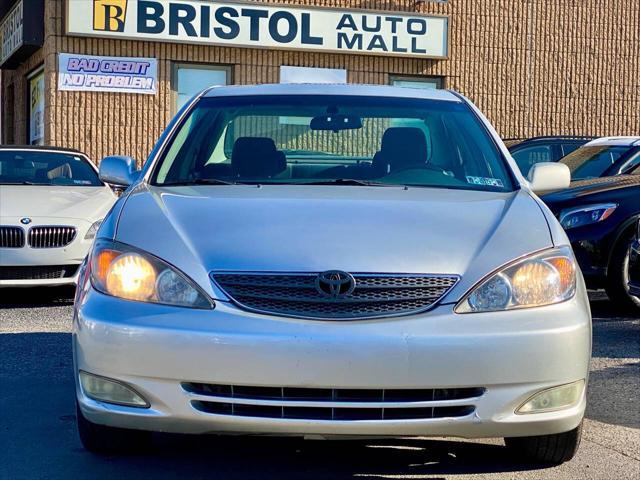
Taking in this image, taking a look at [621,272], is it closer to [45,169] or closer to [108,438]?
[108,438]

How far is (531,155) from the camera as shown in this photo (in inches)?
543

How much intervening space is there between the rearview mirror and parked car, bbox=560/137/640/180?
5.96 metres

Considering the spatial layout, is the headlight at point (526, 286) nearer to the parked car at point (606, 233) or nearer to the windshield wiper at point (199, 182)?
the windshield wiper at point (199, 182)

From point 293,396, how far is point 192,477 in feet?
2.52

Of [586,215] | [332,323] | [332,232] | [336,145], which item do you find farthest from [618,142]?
[332,323]

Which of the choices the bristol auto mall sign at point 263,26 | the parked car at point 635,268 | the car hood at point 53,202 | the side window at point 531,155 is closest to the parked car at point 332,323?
the parked car at point 635,268

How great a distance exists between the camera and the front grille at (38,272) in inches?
356

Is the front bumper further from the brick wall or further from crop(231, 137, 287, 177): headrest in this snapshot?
the brick wall

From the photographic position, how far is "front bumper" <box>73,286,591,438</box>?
3600mm

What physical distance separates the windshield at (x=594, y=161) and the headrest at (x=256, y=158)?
6784 mm

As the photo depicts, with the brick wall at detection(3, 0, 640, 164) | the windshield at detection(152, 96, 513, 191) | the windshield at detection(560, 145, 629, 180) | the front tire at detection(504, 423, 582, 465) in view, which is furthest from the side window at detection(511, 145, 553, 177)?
the front tire at detection(504, 423, 582, 465)

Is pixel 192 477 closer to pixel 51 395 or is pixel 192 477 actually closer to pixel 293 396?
pixel 293 396

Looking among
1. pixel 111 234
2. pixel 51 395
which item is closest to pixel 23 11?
pixel 51 395

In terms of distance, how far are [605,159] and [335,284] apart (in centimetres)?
849
